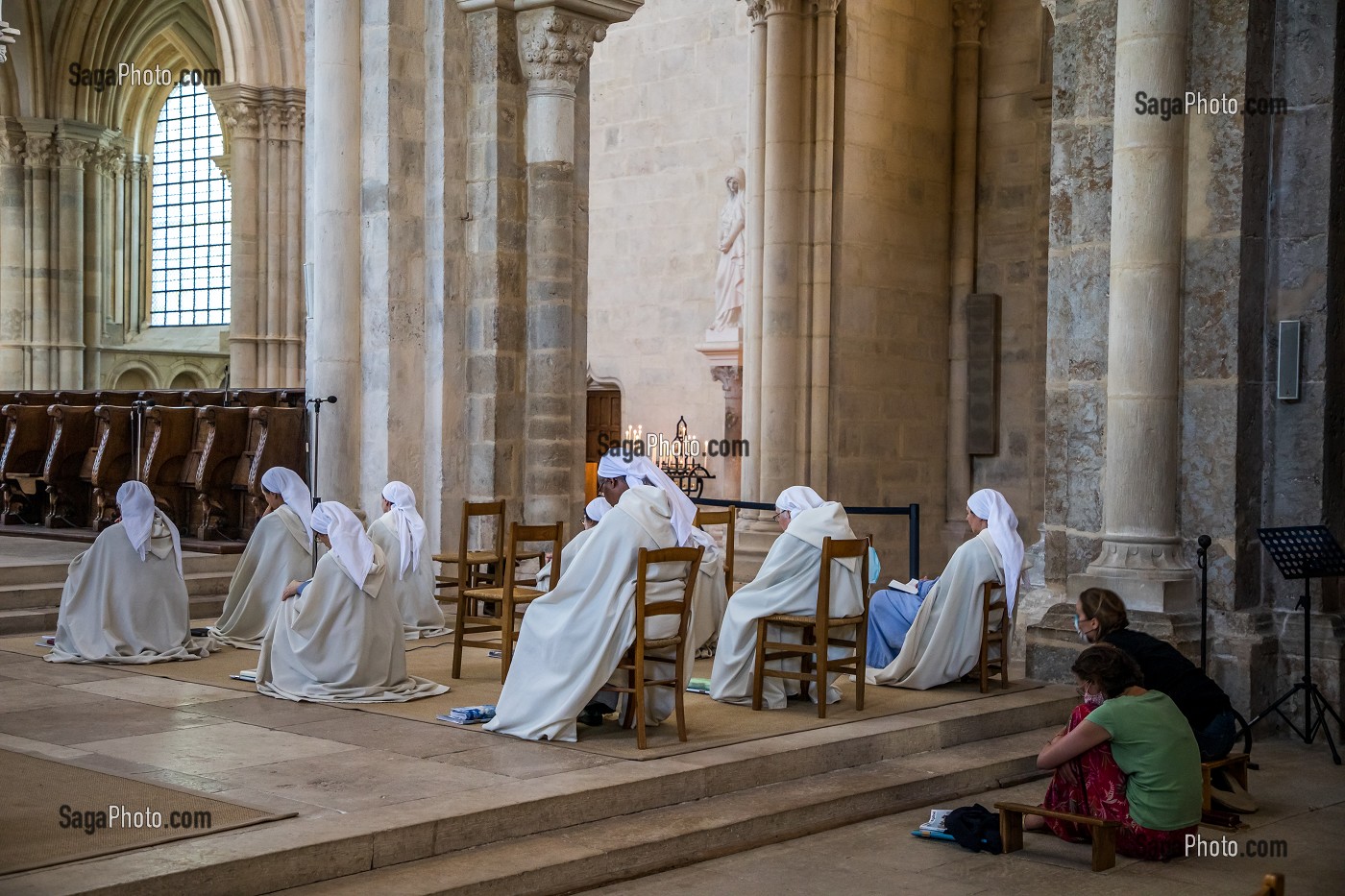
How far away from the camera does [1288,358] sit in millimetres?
7758

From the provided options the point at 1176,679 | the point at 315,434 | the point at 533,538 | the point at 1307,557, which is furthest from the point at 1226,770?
the point at 315,434

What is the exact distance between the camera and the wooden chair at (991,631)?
24.5 feet

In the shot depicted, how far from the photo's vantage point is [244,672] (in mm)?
7379

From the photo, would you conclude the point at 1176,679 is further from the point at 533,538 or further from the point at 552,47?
the point at 552,47

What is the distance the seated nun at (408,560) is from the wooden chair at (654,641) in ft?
8.57

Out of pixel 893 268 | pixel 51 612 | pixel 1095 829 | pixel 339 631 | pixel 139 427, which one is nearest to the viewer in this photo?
pixel 1095 829

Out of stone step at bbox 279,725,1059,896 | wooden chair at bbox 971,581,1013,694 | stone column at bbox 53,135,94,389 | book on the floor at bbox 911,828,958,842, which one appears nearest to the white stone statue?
wooden chair at bbox 971,581,1013,694

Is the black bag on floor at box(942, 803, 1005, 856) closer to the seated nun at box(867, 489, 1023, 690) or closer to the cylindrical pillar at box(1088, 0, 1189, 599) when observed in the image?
the seated nun at box(867, 489, 1023, 690)

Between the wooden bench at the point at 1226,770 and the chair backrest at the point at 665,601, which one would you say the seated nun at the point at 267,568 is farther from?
the wooden bench at the point at 1226,770

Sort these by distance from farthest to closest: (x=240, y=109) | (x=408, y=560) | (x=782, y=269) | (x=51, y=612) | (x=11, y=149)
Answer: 1. (x=11, y=149)
2. (x=240, y=109)
3. (x=782, y=269)
4. (x=51, y=612)
5. (x=408, y=560)

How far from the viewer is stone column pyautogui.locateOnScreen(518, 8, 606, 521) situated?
1026cm

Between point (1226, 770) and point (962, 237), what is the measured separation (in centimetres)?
887

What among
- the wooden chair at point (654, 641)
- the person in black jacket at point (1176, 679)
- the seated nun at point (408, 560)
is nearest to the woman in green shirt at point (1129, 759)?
the person in black jacket at point (1176, 679)

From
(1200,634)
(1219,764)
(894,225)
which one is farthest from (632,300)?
(1219,764)
